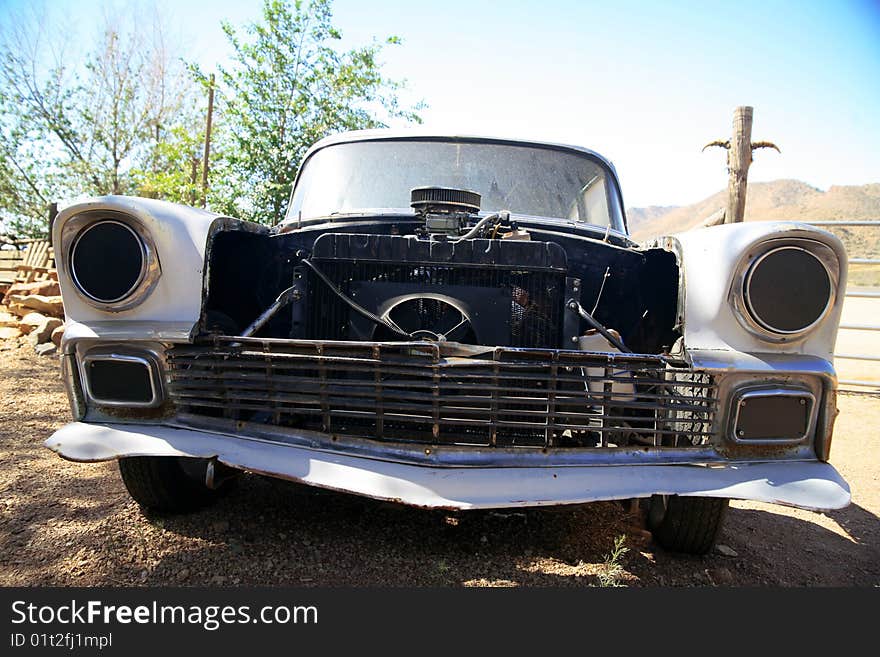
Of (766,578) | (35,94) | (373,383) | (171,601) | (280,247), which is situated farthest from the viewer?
(35,94)

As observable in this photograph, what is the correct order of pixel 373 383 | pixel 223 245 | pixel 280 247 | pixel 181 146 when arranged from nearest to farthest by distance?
pixel 373 383
pixel 223 245
pixel 280 247
pixel 181 146

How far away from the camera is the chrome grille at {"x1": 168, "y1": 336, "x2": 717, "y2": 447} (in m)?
1.81

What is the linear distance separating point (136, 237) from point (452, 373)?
111 centimetres

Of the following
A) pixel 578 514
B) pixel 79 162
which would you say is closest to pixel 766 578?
pixel 578 514

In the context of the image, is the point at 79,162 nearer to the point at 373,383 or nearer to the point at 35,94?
the point at 35,94

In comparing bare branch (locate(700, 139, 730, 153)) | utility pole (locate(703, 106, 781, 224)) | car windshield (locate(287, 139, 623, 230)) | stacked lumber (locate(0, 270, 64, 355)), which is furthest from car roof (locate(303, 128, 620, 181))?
stacked lumber (locate(0, 270, 64, 355))

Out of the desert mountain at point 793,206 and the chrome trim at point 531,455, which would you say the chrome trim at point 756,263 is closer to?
the chrome trim at point 531,455

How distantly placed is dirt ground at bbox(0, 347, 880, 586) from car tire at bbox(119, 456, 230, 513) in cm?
7

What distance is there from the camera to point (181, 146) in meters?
11.2

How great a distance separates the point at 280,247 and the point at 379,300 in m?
0.59

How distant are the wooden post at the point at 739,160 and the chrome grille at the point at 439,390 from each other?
4.37 metres

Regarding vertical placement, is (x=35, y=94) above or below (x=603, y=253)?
above

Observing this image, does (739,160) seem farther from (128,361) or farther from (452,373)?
(128,361)

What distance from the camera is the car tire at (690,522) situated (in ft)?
6.86
